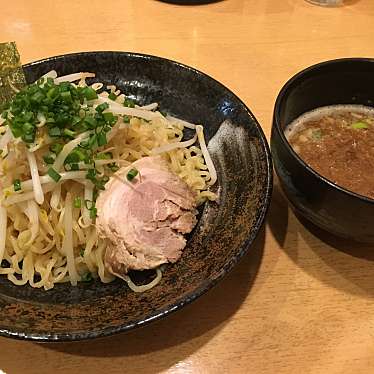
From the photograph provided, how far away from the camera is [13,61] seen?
1.60 metres

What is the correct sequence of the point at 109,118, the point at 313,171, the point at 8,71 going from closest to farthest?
the point at 313,171
the point at 109,118
the point at 8,71

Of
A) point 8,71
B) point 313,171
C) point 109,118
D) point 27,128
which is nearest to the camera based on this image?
point 313,171

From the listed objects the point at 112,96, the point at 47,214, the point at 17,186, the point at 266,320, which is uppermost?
the point at 112,96

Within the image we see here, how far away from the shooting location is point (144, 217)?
1.41m

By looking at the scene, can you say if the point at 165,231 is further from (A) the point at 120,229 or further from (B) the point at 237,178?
(B) the point at 237,178

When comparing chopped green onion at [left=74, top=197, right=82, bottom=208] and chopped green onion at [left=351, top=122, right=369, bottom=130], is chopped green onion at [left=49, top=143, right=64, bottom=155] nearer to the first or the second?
chopped green onion at [left=74, top=197, right=82, bottom=208]

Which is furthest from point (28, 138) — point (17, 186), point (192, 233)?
point (192, 233)

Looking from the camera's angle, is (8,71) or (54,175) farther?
(8,71)

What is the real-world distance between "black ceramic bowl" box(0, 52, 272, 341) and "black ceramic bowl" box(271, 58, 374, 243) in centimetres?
9

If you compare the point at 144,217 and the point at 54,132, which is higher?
the point at 54,132

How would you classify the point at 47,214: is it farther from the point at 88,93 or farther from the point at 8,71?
the point at 8,71

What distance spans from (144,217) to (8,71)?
68 cm

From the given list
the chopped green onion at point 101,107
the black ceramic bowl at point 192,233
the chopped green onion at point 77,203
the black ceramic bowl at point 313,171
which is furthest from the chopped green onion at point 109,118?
the black ceramic bowl at point 313,171

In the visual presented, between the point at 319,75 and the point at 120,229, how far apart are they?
77 cm
